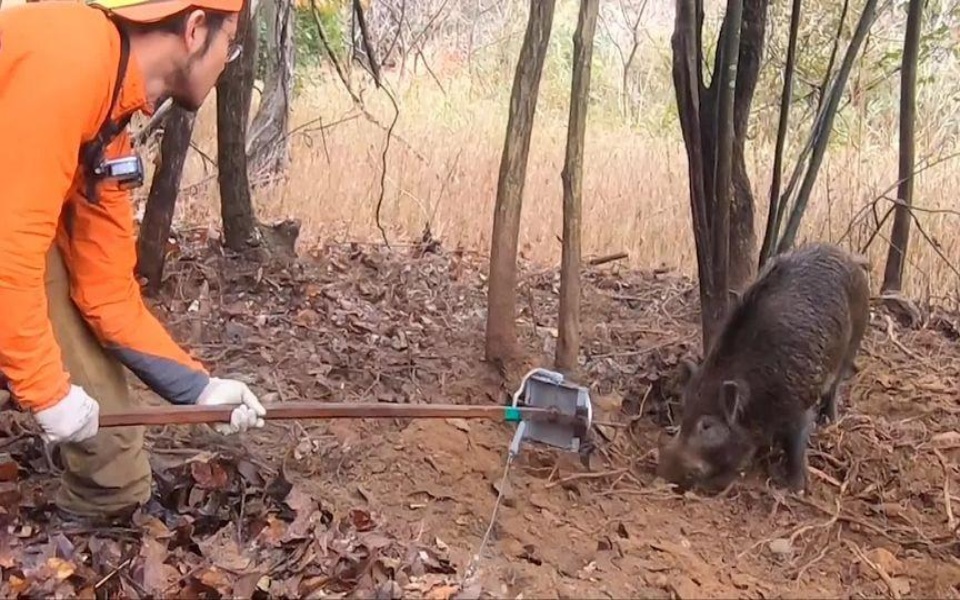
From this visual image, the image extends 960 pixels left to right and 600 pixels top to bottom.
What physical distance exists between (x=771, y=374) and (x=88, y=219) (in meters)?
3.63

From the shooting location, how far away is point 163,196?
21.5 feet

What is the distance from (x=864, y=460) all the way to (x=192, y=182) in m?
6.70

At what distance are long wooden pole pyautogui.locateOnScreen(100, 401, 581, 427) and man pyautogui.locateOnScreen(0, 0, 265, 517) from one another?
8 centimetres

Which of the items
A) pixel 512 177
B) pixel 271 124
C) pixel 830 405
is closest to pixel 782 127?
pixel 830 405

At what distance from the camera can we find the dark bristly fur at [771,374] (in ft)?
18.8

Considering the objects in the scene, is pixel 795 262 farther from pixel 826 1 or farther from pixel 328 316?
pixel 826 1

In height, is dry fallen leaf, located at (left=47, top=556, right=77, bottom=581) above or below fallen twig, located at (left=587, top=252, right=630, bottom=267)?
below

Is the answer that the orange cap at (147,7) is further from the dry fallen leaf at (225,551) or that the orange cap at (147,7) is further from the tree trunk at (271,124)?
the tree trunk at (271,124)

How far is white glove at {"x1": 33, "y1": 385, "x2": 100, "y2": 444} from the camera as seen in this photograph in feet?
11.9

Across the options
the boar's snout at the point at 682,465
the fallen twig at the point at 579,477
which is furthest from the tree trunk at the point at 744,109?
the fallen twig at the point at 579,477

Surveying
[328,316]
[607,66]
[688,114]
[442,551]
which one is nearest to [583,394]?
[442,551]

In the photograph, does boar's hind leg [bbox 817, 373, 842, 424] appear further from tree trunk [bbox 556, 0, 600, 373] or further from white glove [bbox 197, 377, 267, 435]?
white glove [bbox 197, 377, 267, 435]

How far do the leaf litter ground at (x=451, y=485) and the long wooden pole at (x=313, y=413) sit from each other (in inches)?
19.2

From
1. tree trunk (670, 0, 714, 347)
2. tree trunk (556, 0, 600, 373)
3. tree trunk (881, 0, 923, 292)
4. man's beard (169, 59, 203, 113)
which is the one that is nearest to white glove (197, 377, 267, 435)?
man's beard (169, 59, 203, 113)
